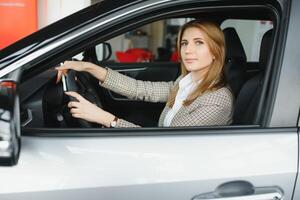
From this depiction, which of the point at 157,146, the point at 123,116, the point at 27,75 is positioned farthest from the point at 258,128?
the point at 123,116

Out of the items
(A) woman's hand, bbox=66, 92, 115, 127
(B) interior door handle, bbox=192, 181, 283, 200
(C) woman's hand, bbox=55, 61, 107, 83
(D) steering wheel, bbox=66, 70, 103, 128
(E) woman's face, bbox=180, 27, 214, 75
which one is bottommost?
(B) interior door handle, bbox=192, 181, 283, 200

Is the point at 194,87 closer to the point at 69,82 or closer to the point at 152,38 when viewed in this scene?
the point at 69,82

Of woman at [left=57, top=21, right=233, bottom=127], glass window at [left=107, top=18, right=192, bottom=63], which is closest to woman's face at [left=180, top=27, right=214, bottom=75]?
woman at [left=57, top=21, right=233, bottom=127]

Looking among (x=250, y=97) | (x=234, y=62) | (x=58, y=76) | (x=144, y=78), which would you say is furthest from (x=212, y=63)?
(x=144, y=78)

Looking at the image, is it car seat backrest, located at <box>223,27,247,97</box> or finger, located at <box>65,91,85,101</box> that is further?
car seat backrest, located at <box>223,27,247,97</box>

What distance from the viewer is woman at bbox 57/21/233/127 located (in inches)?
70.8

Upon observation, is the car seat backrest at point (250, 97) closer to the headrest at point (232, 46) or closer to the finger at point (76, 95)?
the headrest at point (232, 46)

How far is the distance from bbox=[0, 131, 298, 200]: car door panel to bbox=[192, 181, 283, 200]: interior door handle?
0.06ft

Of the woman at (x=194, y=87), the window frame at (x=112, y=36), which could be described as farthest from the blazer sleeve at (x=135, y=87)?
the window frame at (x=112, y=36)

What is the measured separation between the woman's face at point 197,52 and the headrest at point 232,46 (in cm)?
38

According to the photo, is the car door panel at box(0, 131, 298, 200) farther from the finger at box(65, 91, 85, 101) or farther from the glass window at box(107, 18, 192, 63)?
the glass window at box(107, 18, 192, 63)

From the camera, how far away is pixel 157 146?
4.72ft

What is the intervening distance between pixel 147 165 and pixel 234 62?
112cm

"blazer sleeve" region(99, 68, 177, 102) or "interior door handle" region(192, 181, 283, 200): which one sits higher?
"blazer sleeve" region(99, 68, 177, 102)
